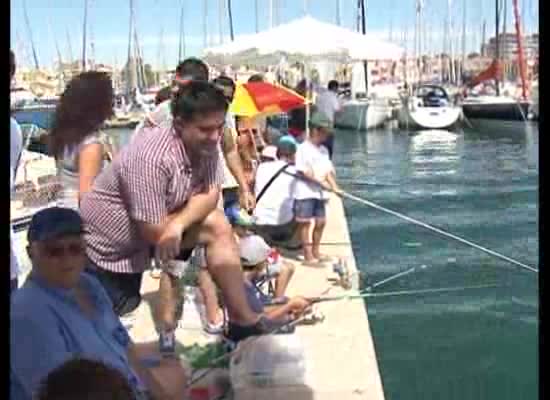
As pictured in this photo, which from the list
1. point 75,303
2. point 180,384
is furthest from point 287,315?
point 75,303

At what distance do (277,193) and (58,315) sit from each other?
489 centimetres

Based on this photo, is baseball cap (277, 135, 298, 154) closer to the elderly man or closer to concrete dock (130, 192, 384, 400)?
concrete dock (130, 192, 384, 400)

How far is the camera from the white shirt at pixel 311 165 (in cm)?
769

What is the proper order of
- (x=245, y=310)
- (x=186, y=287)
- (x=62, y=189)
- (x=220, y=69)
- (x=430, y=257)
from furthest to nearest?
(x=220, y=69) < (x=430, y=257) < (x=186, y=287) < (x=62, y=189) < (x=245, y=310)

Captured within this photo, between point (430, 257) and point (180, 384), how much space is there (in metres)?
7.87

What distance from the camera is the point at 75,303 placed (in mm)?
2939

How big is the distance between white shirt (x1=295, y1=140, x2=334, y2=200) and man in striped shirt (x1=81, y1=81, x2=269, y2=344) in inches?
148

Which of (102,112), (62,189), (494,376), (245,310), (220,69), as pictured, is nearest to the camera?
(102,112)

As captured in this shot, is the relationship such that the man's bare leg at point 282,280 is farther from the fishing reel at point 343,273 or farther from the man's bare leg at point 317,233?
the man's bare leg at point 317,233

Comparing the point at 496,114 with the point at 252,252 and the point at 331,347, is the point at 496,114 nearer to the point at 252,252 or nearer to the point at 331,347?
the point at 252,252

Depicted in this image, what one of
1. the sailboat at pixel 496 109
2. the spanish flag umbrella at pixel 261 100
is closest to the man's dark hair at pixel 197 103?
the spanish flag umbrella at pixel 261 100

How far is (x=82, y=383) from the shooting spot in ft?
7.65

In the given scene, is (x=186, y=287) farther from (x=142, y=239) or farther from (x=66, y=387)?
(x=66, y=387)

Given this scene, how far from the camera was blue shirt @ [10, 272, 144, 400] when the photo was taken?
2.65 meters
